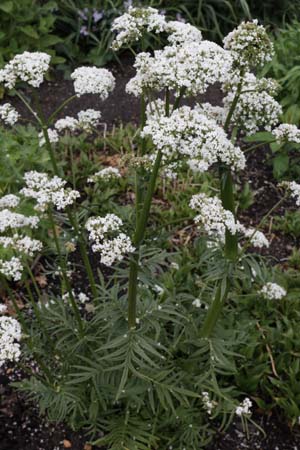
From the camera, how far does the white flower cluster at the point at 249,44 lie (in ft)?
6.79

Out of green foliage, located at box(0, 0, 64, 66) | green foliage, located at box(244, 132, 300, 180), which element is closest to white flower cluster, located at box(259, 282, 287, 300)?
green foliage, located at box(244, 132, 300, 180)

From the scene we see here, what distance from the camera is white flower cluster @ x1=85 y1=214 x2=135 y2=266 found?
2129 mm

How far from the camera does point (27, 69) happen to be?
2.23 meters

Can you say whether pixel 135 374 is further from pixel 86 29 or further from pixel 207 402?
pixel 86 29

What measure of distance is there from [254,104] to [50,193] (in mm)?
894

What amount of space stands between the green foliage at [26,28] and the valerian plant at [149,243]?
403 cm

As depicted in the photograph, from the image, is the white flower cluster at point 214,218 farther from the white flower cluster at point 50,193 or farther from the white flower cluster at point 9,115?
the white flower cluster at point 9,115

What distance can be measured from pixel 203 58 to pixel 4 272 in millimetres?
1194

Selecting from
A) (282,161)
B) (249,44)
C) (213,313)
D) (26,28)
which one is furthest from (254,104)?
(26,28)

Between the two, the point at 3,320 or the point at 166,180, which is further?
the point at 166,180

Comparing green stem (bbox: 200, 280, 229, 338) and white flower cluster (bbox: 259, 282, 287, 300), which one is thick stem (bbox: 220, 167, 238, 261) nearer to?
green stem (bbox: 200, 280, 229, 338)

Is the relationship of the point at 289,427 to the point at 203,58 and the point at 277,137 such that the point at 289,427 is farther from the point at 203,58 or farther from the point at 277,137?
the point at 203,58

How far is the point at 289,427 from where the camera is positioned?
3.43 meters

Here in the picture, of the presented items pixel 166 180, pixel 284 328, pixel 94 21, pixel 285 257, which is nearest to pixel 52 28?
pixel 94 21
